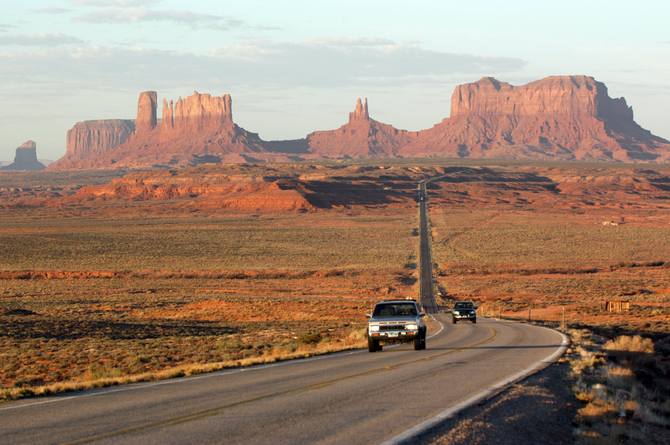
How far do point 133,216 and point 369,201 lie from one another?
47375 millimetres

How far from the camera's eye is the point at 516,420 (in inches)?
351

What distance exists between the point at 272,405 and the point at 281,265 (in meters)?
55.3

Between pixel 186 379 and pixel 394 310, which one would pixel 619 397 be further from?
pixel 186 379

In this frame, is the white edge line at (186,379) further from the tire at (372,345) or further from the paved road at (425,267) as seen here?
the paved road at (425,267)

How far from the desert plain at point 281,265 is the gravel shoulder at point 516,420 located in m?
7.51

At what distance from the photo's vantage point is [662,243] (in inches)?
3002

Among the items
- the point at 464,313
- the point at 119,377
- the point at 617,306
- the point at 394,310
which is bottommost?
the point at 617,306

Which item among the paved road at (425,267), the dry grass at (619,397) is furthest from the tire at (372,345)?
the paved road at (425,267)

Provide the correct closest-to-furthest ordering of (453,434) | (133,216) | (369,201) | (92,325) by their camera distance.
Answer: (453,434) → (92,325) → (133,216) → (369,201)

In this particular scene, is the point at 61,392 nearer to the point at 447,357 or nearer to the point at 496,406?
the point at 496,406

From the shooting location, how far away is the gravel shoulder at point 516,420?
26.0 feet

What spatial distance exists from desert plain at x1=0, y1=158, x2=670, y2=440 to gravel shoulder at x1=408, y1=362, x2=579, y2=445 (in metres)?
7.51

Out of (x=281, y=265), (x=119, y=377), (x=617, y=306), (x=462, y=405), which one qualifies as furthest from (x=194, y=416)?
(x=281, y=265)

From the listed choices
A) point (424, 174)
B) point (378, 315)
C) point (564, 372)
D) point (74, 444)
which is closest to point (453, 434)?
point (74, 444)
